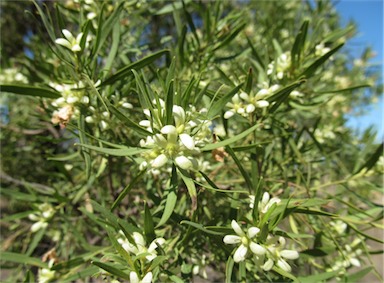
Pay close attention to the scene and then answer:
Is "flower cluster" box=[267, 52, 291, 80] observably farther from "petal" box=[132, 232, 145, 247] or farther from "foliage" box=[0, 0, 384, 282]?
"petal" box=[132, 232, 145, 247]

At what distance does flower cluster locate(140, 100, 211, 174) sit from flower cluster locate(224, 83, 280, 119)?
8.8 inches

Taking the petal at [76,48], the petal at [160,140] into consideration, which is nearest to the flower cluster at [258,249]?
the petal at [160,140]

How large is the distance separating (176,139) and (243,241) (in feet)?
0.95

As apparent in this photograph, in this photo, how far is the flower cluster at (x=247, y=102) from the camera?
38.9 inches

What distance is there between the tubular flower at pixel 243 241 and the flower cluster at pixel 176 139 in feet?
0.59

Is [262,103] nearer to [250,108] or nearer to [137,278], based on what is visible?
[250,108]

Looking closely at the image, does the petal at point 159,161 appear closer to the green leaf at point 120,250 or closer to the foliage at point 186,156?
the foliage at point 186,156

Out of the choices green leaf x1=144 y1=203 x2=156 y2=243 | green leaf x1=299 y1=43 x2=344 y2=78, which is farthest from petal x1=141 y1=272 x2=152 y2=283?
green leaf x1=299 y1=43 x2=344 y2=78

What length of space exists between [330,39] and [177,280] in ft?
3.43

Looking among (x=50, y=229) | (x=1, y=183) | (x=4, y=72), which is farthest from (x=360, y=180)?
(x=1, y=183)

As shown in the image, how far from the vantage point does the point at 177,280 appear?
83cm

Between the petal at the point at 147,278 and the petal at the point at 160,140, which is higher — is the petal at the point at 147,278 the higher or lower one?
the lower one

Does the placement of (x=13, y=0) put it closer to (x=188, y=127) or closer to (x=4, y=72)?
(x=4, y=72)

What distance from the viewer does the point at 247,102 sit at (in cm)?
104
